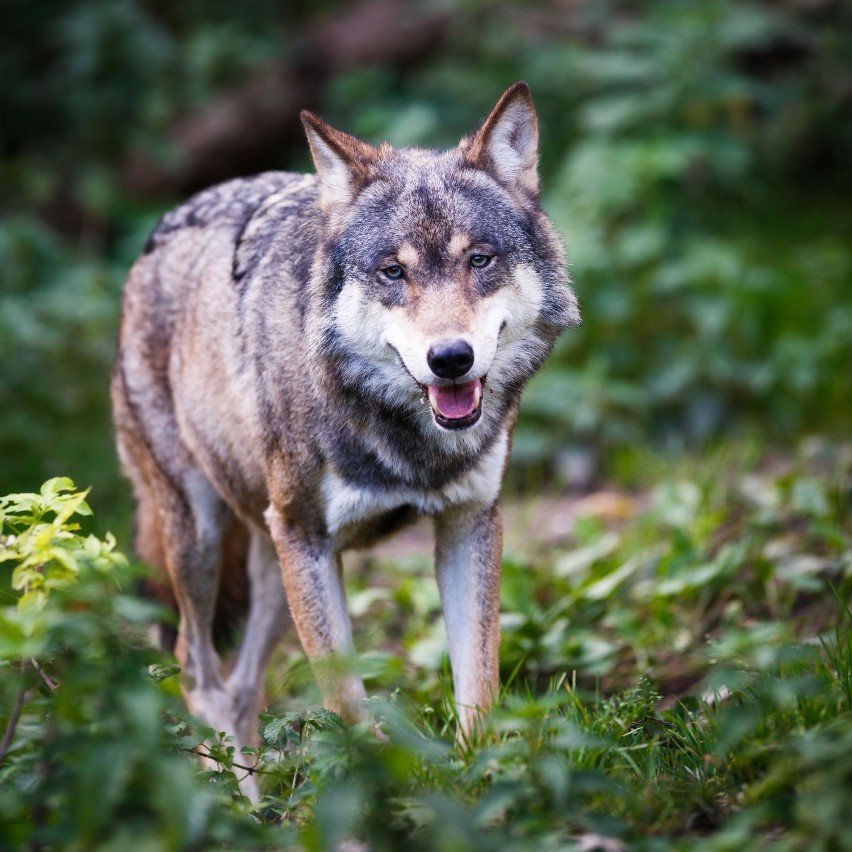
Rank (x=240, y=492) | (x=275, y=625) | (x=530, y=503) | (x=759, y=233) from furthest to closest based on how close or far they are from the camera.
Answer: (x=759, y=233) → (x=530, y=503) → (x=275, y=625) → (x=240, y=492)

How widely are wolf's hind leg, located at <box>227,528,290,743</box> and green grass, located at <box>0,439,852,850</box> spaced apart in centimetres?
15

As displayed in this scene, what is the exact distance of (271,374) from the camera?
4.04m

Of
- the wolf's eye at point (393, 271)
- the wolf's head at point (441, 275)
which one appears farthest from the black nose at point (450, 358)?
the wolf's eye at point (393, 271)

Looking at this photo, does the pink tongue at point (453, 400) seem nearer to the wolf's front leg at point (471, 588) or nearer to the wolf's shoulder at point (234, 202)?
the wolf's front leg at point (471, 588)

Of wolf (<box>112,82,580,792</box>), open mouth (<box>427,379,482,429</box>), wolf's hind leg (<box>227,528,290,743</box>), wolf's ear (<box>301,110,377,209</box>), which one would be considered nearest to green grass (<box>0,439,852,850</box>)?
wolf's hind leg (<box>227,528,290,743</box>)

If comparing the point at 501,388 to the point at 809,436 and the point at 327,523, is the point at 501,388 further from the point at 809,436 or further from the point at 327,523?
the point at 809,436

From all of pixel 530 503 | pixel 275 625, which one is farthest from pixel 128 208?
pixel 275 625

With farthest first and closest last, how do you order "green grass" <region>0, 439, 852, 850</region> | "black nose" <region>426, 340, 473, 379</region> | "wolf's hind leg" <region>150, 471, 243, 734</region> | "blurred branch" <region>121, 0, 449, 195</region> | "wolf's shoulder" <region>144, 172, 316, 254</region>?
"blurred branch" <region>121, 0, 449, 195</region>
"wolf's hind leg" <region>150, 471, 243, 734</region>
"wolf's shoulder" <region>144, 172, 316, 254</region>
"black nose" <region>426, 340, 473, 379</region>
"green grass" <region>0, 439, 852, 850</region>

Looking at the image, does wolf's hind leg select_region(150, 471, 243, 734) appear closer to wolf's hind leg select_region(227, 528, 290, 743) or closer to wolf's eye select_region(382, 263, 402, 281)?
wolf's hind leg select_region(227, 528, 290, 743)

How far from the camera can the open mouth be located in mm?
3484

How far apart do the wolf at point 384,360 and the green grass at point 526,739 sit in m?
0.45

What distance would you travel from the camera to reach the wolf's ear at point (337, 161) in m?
3.81

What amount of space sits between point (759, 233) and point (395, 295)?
6623 millimetres

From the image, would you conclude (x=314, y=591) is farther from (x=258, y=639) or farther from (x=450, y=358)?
(x=258, y=639)
